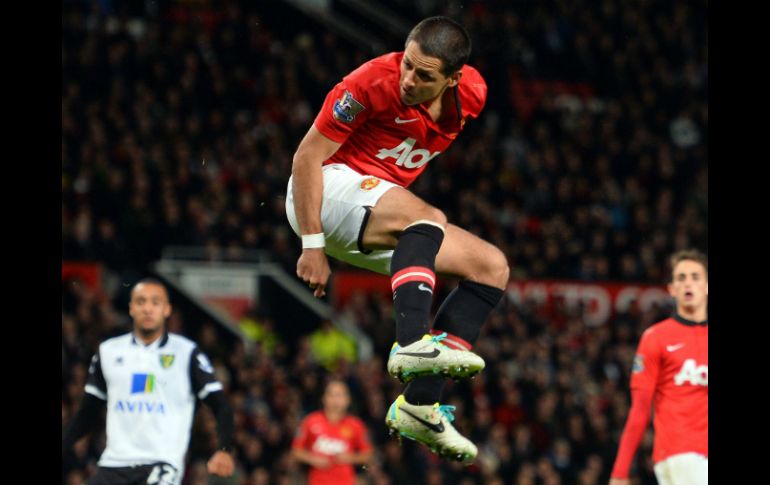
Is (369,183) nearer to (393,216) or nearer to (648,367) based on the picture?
(393,216)

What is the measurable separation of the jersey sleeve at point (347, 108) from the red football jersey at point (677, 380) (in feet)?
10.8

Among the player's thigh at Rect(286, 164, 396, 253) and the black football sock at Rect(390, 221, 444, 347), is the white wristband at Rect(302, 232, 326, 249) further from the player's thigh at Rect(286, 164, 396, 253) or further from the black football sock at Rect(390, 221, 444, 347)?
the black football sock at Rect(390, 221, 444, 347)

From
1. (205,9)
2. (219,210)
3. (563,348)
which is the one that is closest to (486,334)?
(563,348)

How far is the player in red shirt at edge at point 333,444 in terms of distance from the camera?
423 inches

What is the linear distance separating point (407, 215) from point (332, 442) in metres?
6.16

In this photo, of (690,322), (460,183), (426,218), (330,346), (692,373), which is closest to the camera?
(426,218)

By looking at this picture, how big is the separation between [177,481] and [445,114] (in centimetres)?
357

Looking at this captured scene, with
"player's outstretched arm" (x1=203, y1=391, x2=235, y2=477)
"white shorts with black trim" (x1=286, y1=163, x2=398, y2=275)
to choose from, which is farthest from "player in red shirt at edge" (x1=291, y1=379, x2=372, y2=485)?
"white shorts with black trim" (x1=286, y1=163, x2=398, y2=275)

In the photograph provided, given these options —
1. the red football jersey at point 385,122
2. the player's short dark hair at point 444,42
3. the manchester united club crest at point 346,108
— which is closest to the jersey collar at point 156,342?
the red football jersey at point 385,122

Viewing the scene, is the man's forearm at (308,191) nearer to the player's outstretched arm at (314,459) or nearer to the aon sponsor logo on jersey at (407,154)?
the aon sponsor logo on jersey at (407,154)

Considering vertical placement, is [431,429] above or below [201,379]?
below

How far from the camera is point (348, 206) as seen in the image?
5.11 meters

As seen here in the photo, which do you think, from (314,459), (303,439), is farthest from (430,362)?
(303,439)

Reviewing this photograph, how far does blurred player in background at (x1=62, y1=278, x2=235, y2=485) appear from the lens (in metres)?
7.58
